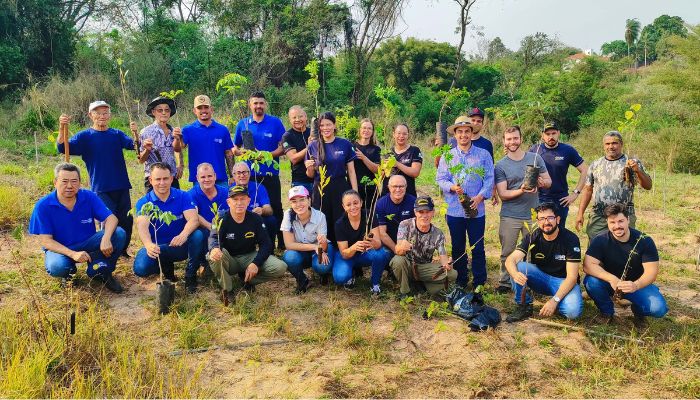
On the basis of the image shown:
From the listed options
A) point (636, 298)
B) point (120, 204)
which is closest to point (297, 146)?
point (120, 204)

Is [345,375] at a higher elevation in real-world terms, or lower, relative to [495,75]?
lower

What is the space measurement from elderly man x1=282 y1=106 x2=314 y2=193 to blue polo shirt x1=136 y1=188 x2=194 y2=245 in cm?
120

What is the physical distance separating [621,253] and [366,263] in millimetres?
2331

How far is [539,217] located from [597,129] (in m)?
16.9

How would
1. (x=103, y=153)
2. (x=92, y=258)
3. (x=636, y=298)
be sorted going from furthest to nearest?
(x=103, y=153)
(x=92, y=258)
(x=636, y=298)

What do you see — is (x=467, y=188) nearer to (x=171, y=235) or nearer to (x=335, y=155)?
(x=335, y=155)

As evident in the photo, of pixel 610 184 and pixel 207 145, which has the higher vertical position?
pixel 207 145

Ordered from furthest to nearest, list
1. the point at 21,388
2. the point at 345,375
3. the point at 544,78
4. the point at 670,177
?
the point at 544,78 → the point at 670,177 → the point at 345,375 → the point at 21,388

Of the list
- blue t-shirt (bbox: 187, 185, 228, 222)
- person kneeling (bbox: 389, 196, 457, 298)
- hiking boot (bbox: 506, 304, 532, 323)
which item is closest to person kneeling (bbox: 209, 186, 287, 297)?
blue t-shirt (bbox: 187, 185, 228, 222)

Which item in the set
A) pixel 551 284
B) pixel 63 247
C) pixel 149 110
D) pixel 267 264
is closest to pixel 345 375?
pixel 267 264

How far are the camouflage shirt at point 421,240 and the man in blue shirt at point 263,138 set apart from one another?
164cm

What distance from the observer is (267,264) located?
5.01m

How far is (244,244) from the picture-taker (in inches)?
198

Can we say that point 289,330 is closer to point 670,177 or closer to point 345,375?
point 345,375
